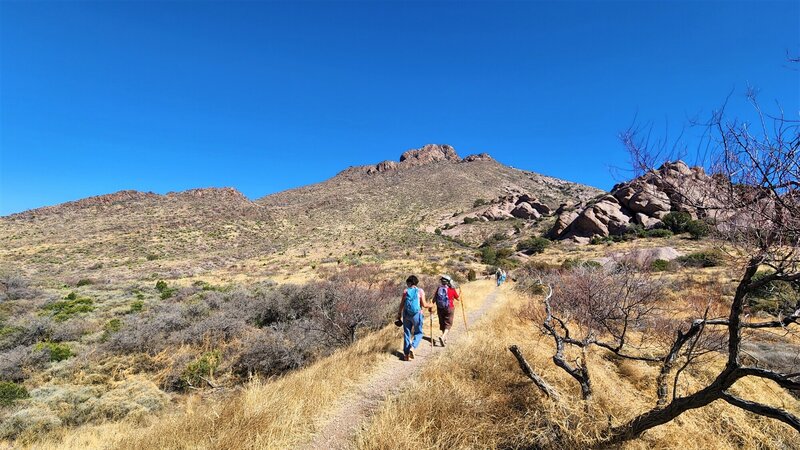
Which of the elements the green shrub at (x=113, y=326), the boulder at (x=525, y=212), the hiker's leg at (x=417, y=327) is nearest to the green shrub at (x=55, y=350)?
the green shrub at (x=113, y=326)

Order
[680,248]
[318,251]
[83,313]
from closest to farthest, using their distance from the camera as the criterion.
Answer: [83,313] → [680,248] → [318,251]

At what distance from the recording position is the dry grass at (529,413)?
3.95 meters

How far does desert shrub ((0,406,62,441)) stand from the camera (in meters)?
6.53

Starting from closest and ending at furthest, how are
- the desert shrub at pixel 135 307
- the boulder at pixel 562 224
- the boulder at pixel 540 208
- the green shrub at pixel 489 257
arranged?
the desert shrub at pixel 135 307, the green shrub at pixel 489 257, the boulder at pixel 562 224, the boulder at pixel 540 208

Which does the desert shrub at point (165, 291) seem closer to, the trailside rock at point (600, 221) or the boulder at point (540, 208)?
the trailside rock at point (600, 221)

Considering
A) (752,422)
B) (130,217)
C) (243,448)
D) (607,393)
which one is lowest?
(752,422)

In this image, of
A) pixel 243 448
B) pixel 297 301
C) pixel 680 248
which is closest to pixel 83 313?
pixel 297 301

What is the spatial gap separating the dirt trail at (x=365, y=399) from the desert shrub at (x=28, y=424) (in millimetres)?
6479

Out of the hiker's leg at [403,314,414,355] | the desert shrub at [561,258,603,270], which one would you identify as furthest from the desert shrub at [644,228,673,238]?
the hiker's leg at [403,314,414,355]

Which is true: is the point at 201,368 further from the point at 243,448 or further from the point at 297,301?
the point at 243,448

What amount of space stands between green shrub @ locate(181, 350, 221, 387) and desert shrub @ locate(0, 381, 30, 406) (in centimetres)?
312

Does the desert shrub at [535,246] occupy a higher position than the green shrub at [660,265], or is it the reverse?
the desert shrub at [535,246]

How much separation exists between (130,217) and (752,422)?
70.0 meters

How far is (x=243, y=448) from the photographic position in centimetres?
376
